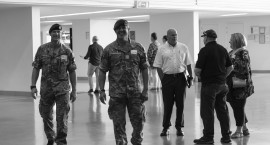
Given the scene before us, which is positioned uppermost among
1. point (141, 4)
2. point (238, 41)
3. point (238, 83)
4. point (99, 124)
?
point (141, 4)

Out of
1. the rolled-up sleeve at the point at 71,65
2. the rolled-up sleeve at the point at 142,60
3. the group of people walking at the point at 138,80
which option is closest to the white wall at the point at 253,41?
the group of people walking at the point at 138,80

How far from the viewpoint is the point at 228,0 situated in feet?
72.6

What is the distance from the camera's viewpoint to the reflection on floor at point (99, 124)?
8.77 metres

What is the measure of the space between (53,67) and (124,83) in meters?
1.43

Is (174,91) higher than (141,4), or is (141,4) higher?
(141,4)

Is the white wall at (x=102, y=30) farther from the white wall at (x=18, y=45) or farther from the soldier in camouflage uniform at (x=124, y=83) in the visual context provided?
the soldier in camouflage uniform at (x=124, y=83)

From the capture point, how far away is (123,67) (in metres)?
6.83

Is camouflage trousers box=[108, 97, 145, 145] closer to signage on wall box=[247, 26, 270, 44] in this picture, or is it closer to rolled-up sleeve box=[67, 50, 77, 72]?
rolled-up sleeve box=[67, 50, 77, 72]

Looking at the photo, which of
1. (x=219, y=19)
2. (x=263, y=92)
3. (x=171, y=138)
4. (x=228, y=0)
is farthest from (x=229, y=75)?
(x=219, y=19)

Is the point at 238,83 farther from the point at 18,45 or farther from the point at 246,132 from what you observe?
the point at 18,45

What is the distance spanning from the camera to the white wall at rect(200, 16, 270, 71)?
2741 centimetres

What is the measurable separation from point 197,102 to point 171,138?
571cm

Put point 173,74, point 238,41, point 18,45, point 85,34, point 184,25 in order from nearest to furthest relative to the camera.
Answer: point 238,41
point 173,74
point 18,45
point 184,25
point 85,34

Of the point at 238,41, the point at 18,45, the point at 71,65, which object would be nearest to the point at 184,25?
the point at 18,45
